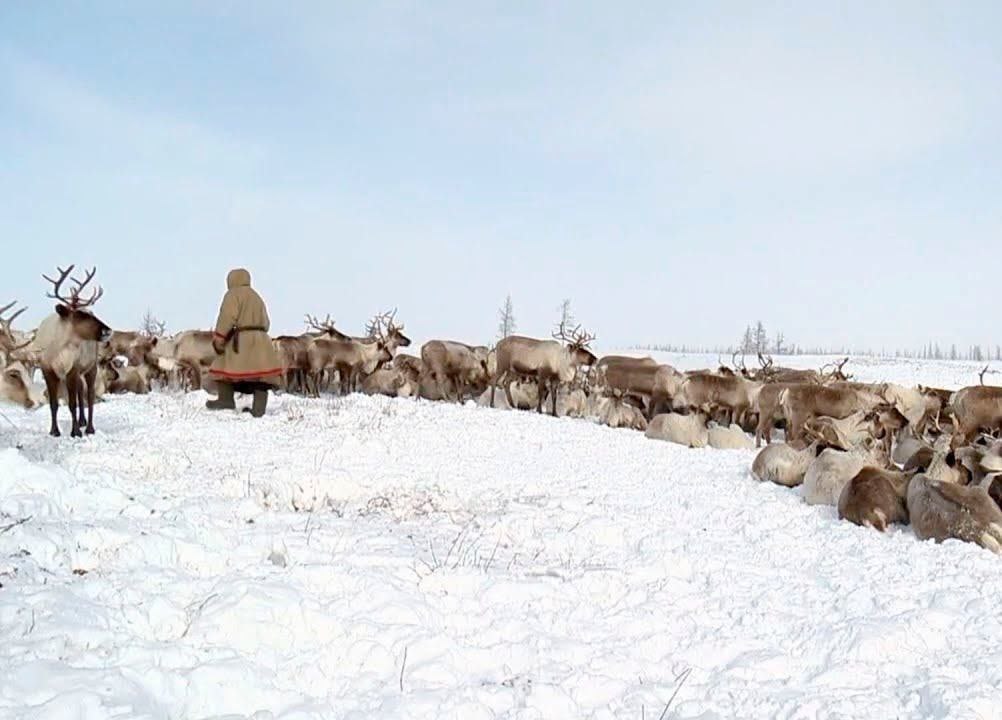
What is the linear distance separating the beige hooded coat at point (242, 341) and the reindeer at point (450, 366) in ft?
28.8

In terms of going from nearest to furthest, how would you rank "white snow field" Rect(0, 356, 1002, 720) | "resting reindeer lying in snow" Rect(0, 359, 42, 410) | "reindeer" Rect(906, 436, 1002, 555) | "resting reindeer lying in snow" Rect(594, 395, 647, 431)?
"white snow field" Rect(0, 356, 1002, 720), "reindeer" Rect(906, 436, 1002, 555), "resting reindeer lying in snow" Rect(0, 359, 42, 410), "resting reindeer lying in snow" Rect(594, 395, 647, 431)

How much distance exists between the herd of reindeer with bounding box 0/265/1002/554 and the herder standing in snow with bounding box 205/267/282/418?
1580mm

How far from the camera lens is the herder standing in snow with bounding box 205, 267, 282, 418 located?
13141mm

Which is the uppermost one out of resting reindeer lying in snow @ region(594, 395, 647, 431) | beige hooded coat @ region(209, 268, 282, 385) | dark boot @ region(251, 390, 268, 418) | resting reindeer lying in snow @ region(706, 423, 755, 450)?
beige hooded coat @ region(209, 268, 282, 385)

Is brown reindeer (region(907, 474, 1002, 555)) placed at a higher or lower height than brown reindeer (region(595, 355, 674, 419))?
lower

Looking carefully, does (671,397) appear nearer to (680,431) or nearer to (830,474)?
(680,431)

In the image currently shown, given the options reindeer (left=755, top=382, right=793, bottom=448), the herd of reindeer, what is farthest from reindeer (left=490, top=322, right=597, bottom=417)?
reindeer (left=755, top=382, right=793, bottom=448)

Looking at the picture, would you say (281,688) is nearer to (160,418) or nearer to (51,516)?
(51,516)

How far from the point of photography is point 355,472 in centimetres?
873

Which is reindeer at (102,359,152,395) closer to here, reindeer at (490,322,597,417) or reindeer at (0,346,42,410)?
reindeer at (0,346,42,410)

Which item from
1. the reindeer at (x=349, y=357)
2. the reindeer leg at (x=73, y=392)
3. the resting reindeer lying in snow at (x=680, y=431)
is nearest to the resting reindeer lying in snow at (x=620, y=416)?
the resting reindeer lying in snow at (x=680, y=431)

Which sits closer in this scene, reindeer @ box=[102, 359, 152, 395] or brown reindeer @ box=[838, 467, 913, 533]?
brown reindeer @ box=[838, 467, 913, 533]

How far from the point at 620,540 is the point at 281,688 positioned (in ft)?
12.6

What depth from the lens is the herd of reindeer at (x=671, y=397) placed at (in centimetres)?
809
